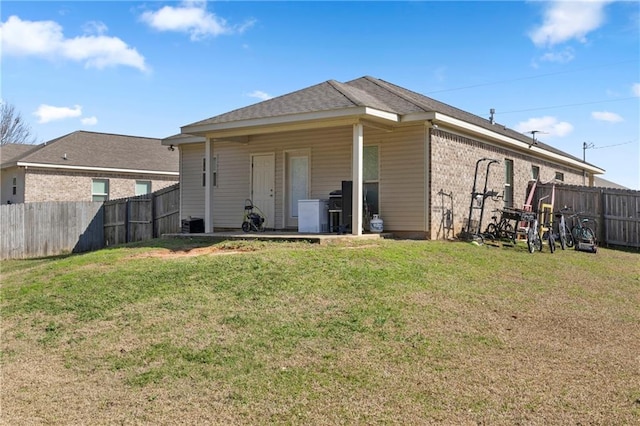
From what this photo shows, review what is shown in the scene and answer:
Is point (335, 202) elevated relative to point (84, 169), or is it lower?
lower

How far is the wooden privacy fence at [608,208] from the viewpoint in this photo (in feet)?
51.7

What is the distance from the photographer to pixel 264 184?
15.2 m

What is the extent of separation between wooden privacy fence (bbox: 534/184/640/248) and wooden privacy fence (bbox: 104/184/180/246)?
12402 mm

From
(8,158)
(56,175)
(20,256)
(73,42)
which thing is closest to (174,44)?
(73,42)

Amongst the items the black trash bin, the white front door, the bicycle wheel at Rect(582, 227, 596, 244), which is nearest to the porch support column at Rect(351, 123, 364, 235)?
the white front door

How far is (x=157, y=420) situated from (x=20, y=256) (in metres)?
15.1

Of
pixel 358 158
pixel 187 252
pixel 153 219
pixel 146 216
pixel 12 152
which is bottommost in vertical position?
pixel 187 252

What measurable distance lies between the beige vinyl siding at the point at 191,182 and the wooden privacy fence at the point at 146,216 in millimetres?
428

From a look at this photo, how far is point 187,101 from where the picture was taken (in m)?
17.8

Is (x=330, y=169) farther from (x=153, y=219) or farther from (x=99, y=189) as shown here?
(x=99, y=189)

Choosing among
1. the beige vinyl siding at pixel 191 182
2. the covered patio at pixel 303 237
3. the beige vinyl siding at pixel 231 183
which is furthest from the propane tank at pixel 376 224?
the beige vinyl siding at pixel 191 182

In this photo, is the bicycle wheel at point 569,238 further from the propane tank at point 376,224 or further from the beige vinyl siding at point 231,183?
the beige vinyl siding at point 231,183

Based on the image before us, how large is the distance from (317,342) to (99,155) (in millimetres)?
21287

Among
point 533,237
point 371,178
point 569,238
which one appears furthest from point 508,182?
point 371,178
